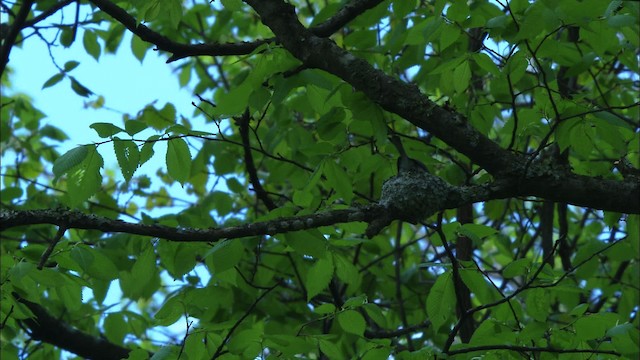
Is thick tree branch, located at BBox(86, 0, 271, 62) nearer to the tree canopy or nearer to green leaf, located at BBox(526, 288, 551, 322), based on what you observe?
the tree canopy

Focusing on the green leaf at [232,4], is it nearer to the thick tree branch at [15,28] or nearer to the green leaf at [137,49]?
the thick tree branch at [15,28]

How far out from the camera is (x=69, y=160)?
246 cm

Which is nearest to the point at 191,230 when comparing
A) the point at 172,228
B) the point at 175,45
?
the point at 172,228

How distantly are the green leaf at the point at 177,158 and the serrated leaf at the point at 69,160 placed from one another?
A: 28cm

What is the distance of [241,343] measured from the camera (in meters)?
2.64

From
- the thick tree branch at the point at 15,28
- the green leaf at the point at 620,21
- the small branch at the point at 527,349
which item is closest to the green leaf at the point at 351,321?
the small branch at the point at 527,349

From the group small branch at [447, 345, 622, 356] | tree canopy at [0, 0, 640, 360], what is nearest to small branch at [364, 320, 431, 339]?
tree canopy at [0, 0, 640, 360]

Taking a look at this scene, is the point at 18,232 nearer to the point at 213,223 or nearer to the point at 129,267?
the point at 129,267

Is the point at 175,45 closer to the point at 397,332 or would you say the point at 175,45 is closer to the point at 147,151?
the point at 147,151

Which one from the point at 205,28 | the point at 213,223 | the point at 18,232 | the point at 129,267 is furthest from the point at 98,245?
the point at 205,28

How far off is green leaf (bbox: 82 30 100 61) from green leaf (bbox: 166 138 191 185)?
225 cm

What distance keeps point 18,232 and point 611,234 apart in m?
3.58

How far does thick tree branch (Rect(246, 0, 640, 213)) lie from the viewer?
88.2 inches

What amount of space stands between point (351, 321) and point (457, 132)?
0.91 m
